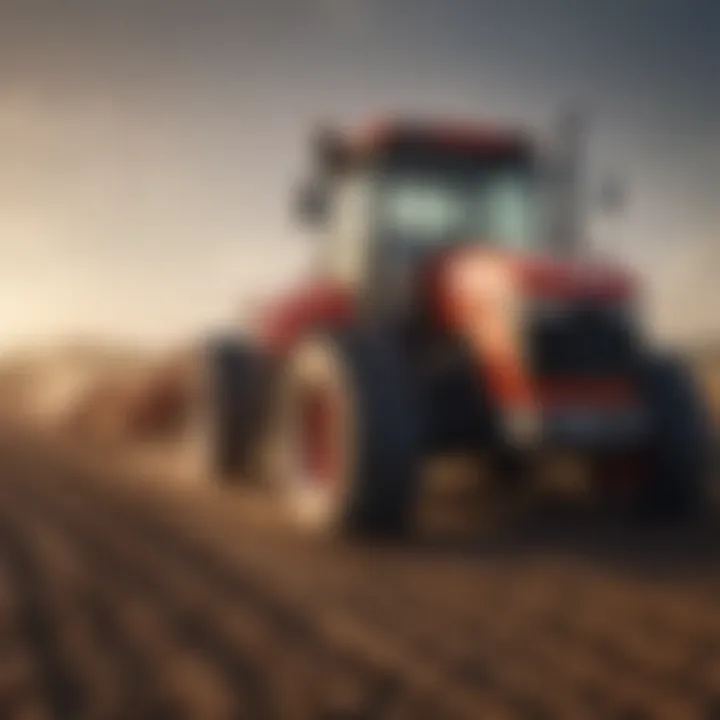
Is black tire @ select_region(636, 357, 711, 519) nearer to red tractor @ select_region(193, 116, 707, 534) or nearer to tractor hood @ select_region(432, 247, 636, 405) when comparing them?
red tractor @ select_region(193, 116, 707, 534)

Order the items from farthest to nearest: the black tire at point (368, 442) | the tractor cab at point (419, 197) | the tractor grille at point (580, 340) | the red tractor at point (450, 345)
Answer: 1. the tractor cab at point (419, 197)
2. the tractor grille at point (580, 340)
3. the red tractor at point (450, 345)
4. the black tire at point (368, 442)

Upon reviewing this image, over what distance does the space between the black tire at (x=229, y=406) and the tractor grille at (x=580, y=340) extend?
2523 millimetres

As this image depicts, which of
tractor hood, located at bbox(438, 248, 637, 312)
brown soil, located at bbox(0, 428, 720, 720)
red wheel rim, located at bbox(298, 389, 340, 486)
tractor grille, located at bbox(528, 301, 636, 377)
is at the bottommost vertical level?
brown soil, located at bbox(0, 428, 720, 720)

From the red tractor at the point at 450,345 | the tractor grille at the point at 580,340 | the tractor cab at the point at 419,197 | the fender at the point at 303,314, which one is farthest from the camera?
the fender at the point at 303,314

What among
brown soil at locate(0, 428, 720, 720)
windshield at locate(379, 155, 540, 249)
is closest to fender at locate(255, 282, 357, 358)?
windshield at locate(379, 155, 540, 249)

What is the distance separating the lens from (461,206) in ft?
20.5

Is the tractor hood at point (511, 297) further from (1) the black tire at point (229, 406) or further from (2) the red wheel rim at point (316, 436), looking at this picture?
(1) the black tire at point (229, 406)

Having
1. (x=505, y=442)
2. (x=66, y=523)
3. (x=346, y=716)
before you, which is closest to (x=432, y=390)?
(x=505, y=442)

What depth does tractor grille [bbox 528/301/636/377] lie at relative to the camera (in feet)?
17.9

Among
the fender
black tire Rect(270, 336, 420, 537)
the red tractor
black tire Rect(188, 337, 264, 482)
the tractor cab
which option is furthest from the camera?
black tire Rect(188, 337, 264, 482)

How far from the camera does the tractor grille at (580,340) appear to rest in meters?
5.45

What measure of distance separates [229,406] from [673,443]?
3042 millimetres

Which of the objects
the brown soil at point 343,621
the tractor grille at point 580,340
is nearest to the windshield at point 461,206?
the tractor grille at point 580,340

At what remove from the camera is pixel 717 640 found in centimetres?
362
